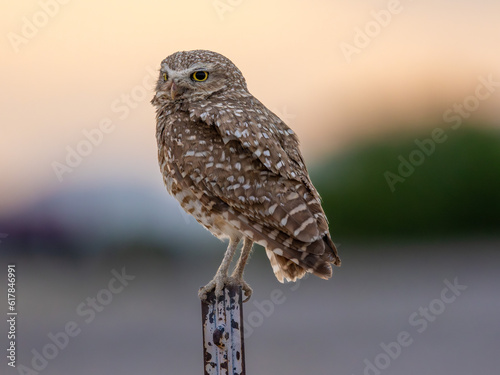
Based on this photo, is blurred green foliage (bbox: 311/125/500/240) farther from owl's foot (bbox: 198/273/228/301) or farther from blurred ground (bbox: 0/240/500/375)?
owl's foot (bbox: 198/273/228/301)

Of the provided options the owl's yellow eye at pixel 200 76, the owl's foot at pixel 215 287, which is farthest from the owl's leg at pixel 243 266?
the owl's yellow eye at pixel 200 76

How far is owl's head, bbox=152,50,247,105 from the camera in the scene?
719cm

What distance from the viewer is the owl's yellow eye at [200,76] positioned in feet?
23.6

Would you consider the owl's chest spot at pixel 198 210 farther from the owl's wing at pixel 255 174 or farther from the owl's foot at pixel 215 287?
the owl's foot at pixel 215 287

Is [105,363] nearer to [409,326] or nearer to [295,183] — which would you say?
[409,326]

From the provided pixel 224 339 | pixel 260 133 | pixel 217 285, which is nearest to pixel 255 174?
pixel 260 133

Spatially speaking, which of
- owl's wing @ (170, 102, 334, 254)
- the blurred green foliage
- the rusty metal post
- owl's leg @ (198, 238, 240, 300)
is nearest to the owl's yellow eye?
owl's wing @ (170, 102, 334, 254)

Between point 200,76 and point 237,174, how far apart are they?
124 centimetres

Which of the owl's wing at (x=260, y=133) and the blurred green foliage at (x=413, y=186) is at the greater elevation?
the blurred green foliage at (x=413, y=186)

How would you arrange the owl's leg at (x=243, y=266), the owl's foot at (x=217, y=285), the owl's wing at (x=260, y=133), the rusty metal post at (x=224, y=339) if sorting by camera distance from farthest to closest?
the owl's leg at (x=243, y=266), the owl's wing at (x=260, y=133), the owl's foot at (x=217, y=285), the rusty metal post at (x=224, y=339)

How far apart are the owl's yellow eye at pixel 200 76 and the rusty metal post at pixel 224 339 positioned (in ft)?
7.33

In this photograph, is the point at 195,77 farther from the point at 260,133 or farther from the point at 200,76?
the point at 260,133

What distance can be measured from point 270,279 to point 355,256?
6559mm

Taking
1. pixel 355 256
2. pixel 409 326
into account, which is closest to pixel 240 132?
pixel 409 326
